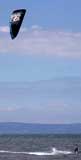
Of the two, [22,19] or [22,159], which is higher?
[22,159]

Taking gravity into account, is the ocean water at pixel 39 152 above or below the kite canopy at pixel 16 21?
above

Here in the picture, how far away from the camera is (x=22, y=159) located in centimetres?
6838

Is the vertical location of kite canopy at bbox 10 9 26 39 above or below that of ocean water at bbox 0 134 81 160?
below

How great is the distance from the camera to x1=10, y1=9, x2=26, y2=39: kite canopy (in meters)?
19.7

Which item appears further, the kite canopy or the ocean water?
the ocean water

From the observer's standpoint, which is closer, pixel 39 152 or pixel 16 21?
pixel 16 21

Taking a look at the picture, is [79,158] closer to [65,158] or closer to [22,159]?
[65,158]

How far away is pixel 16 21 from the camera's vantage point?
1991 cm

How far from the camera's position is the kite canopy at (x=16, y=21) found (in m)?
19.7

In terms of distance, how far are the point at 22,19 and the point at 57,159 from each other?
52.5 metres

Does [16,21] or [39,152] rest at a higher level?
[39,152]

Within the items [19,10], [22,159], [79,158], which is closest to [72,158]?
[79,158]

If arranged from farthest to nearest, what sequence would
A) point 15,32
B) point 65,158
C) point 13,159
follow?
point 65,158 < point 13,159 < point 15,32

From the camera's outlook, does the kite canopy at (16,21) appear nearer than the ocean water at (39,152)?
Yes
